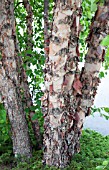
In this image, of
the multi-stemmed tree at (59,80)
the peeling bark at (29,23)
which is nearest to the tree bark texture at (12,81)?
the multi-stemmed tree at (59,80)

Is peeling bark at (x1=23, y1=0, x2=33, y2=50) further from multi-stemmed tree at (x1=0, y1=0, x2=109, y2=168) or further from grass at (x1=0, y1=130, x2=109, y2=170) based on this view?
grass at (x1=0, y1=130, x2=109, y2=170)

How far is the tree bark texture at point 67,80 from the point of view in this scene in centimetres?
169

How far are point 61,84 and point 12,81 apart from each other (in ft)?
1.29

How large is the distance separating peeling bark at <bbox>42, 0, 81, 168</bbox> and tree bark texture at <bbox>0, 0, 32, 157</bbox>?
24 cm

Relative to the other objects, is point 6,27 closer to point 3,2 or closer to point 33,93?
point 3,2

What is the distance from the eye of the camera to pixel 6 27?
6.37 ft

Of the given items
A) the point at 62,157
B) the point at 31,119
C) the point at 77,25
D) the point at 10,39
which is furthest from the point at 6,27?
the point at 62,157

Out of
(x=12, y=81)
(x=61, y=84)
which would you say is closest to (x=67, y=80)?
(x=61, y=84)

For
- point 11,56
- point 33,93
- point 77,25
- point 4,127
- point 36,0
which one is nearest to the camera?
point 77,25

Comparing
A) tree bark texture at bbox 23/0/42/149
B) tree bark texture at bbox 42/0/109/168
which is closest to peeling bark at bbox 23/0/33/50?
tree bark texture at bbox 23/0/42/149

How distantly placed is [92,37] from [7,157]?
109 centimetres

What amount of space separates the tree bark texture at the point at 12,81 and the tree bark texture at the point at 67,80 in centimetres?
24

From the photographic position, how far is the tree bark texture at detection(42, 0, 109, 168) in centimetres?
169

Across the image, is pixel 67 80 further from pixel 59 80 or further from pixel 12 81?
pixel 12 81
